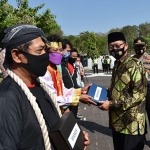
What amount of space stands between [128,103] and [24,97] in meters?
1.68

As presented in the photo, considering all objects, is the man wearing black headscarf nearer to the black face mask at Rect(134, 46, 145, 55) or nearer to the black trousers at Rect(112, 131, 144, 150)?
the black trousers at Rect(112, 131, 144, 150)

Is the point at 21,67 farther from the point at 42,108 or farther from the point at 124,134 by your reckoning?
the point at 124,134

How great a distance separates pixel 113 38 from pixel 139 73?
569mm

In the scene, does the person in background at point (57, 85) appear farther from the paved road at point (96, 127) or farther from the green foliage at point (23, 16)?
the green foliage at point (23, 16)

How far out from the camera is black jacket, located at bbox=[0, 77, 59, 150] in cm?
143

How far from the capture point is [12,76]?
165cm

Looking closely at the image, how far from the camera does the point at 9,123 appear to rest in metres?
1.44

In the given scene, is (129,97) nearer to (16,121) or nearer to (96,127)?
(16,121)

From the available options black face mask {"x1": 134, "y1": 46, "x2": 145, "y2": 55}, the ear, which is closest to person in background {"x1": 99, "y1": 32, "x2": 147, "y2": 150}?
the ear

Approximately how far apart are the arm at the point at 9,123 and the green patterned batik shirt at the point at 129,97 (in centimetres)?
178

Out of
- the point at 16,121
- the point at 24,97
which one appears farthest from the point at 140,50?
the point at 16,121

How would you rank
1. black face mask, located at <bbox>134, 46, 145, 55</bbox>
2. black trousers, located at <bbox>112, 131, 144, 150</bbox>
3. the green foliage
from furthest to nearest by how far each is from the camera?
the green foliage → black face mask, located at <bbox>134, 46, 145, 55</bbox> → black trousers, located at <bbox>112, 131, 144, 150</bbox>

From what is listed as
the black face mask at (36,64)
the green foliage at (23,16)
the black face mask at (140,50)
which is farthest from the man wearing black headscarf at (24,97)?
the green foliage at (23,16)

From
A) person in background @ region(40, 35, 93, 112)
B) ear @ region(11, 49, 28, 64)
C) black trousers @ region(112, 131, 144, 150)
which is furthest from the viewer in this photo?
black trousers @ region(112, 131, 144, 150)
